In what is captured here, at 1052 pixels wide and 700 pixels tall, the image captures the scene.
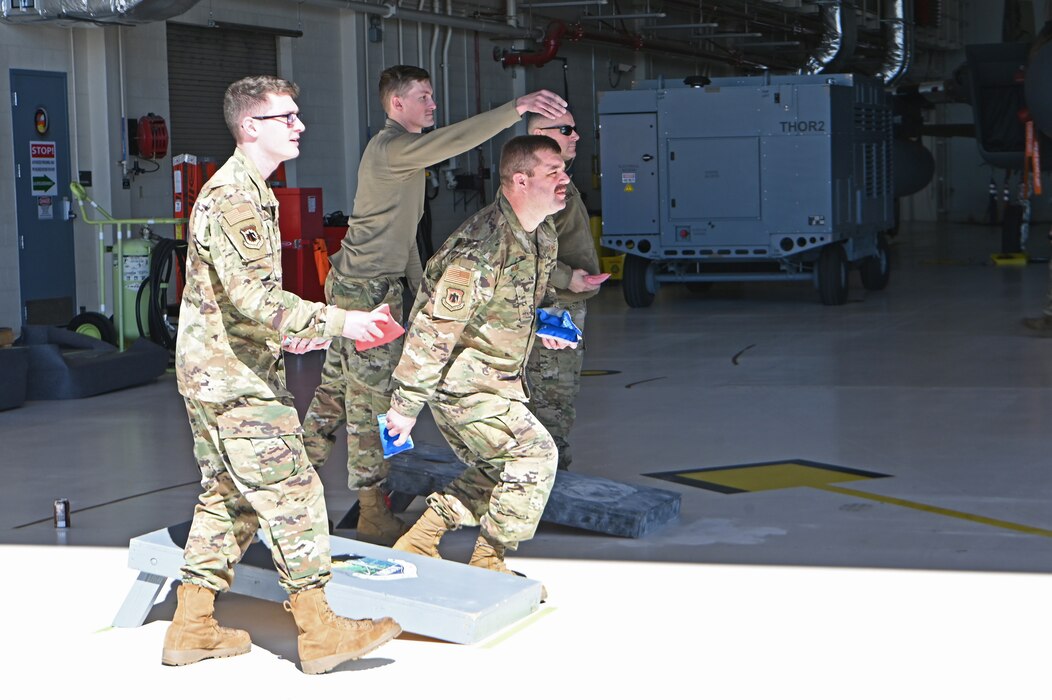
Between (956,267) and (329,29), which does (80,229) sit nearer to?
(329,29)

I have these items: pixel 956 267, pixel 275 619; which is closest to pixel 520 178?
pixel 275 619

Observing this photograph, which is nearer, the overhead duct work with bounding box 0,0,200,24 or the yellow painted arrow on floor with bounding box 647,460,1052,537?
the yellow painted arrow on floor with bounding box 647,460,1052,537

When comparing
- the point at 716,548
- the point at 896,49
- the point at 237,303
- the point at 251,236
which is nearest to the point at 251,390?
the point at 237,303

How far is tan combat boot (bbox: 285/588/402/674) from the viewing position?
159 inches

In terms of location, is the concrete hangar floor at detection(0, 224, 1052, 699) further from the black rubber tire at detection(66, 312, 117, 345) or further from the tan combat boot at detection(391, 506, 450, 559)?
the black rubber tire at detection(66, 312, 117, 345)

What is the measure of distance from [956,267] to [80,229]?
43.9 ft

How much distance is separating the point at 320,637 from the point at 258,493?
1.57 ft

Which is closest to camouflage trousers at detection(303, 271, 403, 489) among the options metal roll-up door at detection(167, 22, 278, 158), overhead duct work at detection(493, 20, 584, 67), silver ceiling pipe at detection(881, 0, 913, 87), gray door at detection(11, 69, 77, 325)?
gray door at detection(11, 69, 77, 325)

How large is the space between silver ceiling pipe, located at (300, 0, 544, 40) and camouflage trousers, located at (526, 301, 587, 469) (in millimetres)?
11007

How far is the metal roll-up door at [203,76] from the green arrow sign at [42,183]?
1857 millimetres

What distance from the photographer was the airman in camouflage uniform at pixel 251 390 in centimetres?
387

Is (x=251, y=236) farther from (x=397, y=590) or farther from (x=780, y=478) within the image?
(x=780, y=478)

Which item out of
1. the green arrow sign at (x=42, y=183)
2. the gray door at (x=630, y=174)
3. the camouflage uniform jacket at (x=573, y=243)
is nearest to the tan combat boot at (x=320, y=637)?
the camouflage uniform jacket at (x=573, y=243)

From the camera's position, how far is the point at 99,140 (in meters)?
13.8
